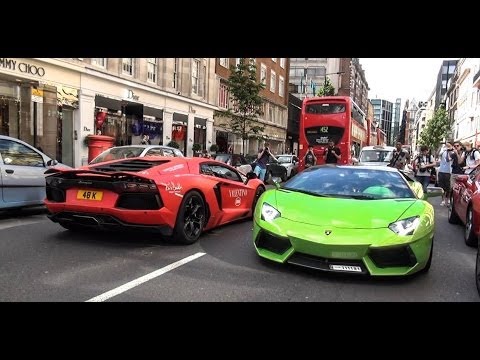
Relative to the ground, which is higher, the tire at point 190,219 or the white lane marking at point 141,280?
the tire at point 190,219

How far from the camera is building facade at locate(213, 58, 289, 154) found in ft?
113

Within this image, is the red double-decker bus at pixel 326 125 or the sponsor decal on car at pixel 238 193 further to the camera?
the red double-decker bus at pixel 326 125

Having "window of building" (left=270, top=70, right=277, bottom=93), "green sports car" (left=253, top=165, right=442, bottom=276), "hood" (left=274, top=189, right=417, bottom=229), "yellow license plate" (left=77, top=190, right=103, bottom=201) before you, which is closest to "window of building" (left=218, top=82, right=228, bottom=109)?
"window of building" (left=270, top=70, right=277, bottom=93)

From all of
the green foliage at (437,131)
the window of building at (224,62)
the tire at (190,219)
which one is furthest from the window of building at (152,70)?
the green foliage at (437,131)

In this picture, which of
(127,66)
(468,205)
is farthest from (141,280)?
(127,66)

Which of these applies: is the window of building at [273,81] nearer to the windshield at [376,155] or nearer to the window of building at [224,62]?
the window of building at [224,62]

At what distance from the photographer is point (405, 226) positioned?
15.3ft

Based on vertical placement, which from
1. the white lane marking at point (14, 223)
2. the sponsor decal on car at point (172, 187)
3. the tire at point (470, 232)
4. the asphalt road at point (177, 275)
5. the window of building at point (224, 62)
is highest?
the window of building at point (224, 62)

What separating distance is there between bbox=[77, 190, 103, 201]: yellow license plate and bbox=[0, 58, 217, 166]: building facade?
40.1 ft

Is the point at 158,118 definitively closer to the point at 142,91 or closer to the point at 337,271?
the point at 142,91

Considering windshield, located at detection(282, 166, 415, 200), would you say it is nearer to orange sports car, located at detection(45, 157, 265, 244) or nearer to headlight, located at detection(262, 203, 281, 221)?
headlight, located at detection(262, 203, 281, 221)

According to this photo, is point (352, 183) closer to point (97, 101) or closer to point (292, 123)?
point (97, 101)

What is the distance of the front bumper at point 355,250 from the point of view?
14.6ft

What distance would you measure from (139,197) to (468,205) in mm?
5207
